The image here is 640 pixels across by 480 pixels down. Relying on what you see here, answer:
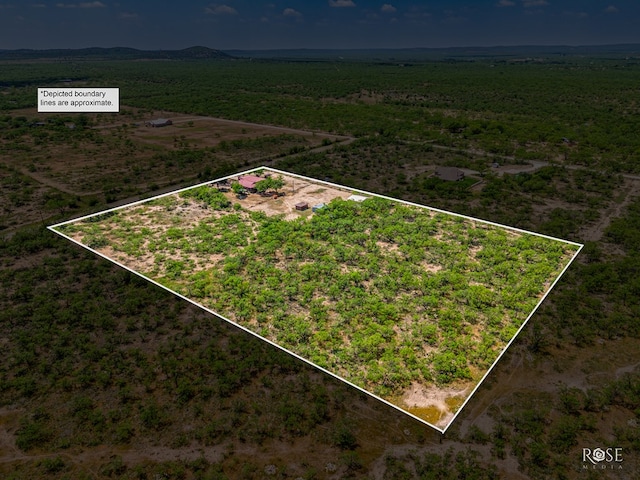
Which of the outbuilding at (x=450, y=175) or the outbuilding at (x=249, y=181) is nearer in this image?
the outbuilding at (x=249, y=181)

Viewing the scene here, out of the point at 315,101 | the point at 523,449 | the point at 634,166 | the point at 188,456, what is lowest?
the point at 188,456

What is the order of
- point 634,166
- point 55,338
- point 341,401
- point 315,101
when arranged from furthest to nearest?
point 315,101 → point 634,166 → point 55,338 → point 341,401

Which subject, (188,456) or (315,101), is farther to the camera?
(315,101)

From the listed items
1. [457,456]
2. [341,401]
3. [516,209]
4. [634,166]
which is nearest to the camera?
[457,456]

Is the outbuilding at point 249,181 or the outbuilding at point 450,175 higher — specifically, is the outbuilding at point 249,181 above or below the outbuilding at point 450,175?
below

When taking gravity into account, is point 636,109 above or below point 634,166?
above

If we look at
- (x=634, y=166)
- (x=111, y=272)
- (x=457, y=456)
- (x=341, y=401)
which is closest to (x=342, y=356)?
(x=341, y=401)

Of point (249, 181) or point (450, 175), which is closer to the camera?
point (249, 181)

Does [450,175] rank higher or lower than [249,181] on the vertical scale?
higher

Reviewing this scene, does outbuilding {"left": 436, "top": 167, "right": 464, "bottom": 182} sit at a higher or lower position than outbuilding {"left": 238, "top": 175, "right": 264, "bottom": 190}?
higher

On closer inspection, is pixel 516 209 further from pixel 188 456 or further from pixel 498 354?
pixel 188 456

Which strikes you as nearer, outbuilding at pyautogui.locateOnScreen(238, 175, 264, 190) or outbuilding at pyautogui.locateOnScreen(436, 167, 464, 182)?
outbuilding at pyautogui.locateOnScreen(238, 175, 264, 190)
